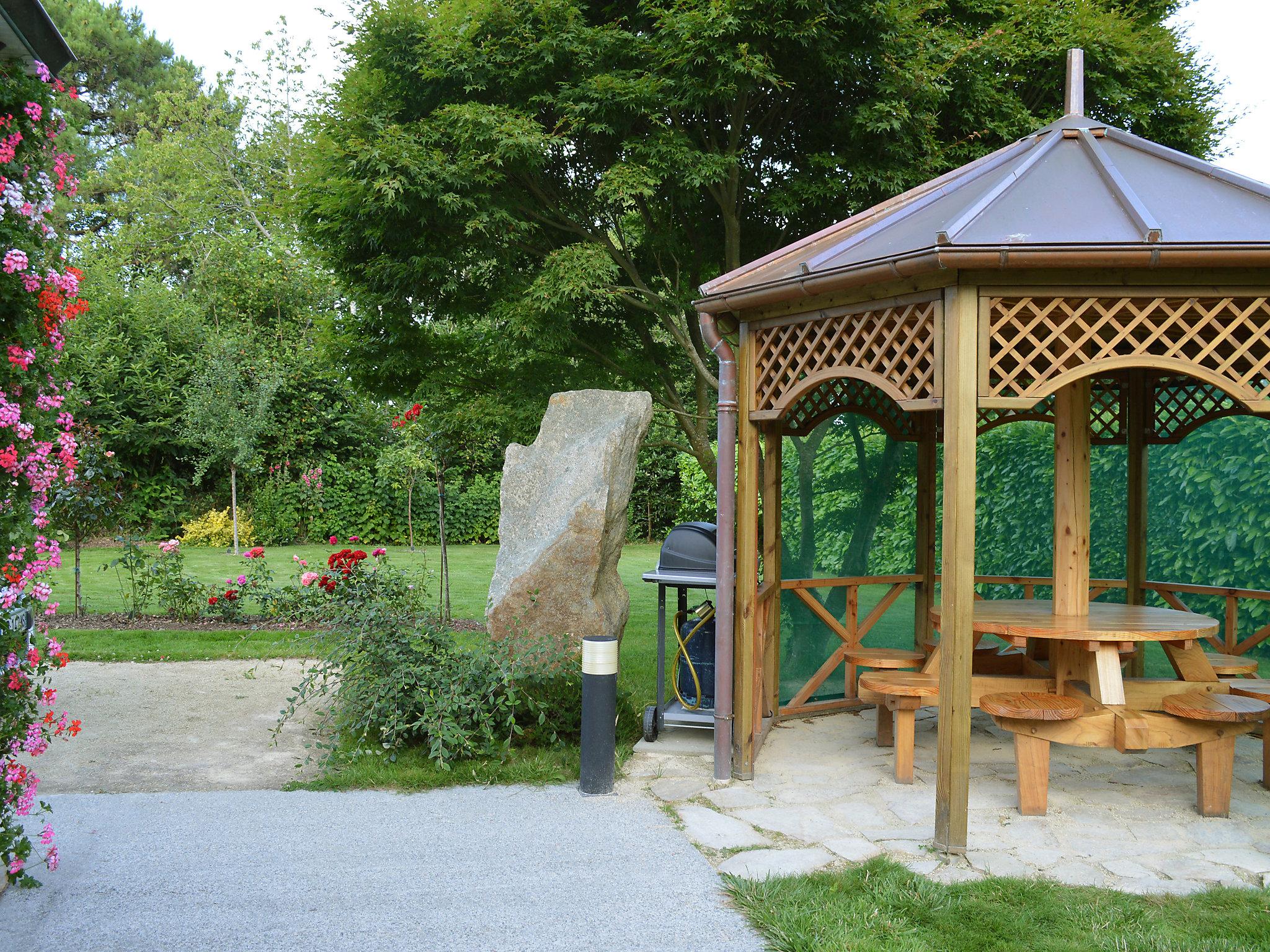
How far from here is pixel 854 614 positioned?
711 cm

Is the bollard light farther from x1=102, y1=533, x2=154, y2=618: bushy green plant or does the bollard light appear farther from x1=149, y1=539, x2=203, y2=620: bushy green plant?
x1=102, y1=533, x2=154, y2=618: bushy green plant

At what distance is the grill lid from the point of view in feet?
19.8

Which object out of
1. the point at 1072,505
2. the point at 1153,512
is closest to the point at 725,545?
the point at 1072,505

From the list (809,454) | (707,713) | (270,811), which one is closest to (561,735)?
(707,713)

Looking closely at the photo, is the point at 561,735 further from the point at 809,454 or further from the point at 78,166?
the point at 78,166

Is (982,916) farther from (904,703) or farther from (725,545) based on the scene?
(725,545)

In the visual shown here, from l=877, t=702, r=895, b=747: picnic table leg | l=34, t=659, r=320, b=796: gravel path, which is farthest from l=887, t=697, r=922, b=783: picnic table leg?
l=34, t=659, r=320, b=796: gravel path

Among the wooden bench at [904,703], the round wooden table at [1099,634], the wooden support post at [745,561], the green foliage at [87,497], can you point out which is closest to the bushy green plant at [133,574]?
the green foliage at [87,497]

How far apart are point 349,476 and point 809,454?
12785mm

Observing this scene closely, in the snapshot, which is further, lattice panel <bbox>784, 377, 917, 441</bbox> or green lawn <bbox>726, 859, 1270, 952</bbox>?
lattice panel <bbox>784, 377, 917, 441</bbox>

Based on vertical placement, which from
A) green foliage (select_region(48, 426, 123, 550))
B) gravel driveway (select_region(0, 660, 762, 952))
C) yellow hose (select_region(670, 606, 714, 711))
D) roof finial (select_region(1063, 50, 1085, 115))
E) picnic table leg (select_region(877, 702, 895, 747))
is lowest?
gravel driveway (select_region(0, 660, 762, 952))

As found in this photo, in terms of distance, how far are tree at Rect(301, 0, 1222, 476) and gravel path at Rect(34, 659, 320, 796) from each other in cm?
305

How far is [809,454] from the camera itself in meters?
7.66

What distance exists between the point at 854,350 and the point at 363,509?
15.0m
